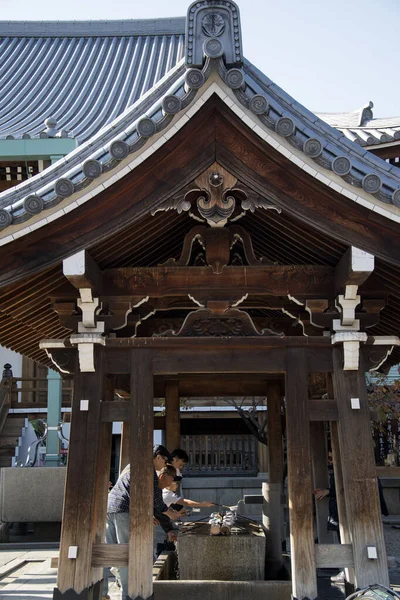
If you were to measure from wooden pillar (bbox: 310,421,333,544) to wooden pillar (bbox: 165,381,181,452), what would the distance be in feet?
5.99

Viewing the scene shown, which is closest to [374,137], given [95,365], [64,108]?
[95,365]

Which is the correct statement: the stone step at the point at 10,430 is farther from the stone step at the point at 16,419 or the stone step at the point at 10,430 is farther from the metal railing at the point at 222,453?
the metal railing at the point at 222,453

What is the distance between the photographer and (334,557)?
525cm

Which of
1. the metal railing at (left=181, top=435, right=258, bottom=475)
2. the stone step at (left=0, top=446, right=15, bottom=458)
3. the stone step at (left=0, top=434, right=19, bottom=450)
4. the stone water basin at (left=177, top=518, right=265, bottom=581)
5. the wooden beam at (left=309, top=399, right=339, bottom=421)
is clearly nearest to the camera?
the wooden beam at (left=309, top=399, right=339, bottom=421)

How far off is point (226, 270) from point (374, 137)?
6.26 meters

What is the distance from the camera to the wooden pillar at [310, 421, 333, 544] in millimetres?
8547

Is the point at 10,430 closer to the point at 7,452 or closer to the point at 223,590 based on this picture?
the point at 7,452

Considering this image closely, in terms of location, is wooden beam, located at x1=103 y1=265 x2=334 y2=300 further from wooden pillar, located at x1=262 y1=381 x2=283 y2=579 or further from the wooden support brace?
wooden pillar, located at x1=262 y1=381 x2=283 y2=579

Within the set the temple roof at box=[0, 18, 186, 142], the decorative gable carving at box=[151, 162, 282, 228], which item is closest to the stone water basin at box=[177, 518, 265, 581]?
the decorative gable carving at box=[151, 162, 282, 228]

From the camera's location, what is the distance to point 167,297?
20.0 feet

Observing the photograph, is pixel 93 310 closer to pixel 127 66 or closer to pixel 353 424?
pixel 353 424

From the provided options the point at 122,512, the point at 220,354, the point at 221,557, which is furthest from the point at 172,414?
the point at 220,354

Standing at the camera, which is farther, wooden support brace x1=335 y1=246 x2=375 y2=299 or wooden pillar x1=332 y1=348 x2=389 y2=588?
wooden pillar x1=332 y1=348 x2=389 y2=588

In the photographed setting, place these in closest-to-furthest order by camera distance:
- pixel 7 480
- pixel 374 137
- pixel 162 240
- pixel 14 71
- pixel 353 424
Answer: pixel 353 424 → pixel 162 240 → pixel 374 137 → pixel 7 480 → pixel 14 71
